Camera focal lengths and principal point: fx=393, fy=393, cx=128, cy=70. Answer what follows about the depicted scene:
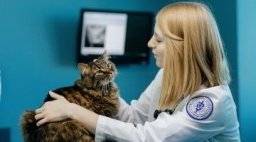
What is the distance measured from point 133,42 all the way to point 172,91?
3.27ft

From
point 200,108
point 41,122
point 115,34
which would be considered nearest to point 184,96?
point 200,108

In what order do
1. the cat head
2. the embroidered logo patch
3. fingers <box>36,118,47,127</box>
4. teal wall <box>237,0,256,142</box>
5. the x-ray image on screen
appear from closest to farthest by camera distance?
1. the embroidered logo patch
2. fingers <box>36,118,47,127</box>
3. the cat head
4. teal wall <box>237,0,256,142</box>
5. the x-ray image on screen

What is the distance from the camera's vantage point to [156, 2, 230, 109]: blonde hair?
117 centimetres

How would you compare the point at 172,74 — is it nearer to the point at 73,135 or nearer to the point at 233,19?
the point at 73,135

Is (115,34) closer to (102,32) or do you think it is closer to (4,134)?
(102,32)

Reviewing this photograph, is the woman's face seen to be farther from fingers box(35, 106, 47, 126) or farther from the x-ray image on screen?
the x-ray image on screen

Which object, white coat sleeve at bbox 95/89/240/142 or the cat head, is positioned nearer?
white coat sleeve at bbox 95/89/240/142

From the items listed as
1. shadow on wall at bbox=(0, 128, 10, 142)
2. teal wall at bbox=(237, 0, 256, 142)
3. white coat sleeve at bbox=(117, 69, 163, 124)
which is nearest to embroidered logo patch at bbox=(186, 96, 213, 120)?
white coat sleeve at bbox=(117, 69, 163, 124)

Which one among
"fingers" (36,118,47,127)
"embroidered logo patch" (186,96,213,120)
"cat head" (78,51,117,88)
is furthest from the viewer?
"cat head" (78,51,117,88)

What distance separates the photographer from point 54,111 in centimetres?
122

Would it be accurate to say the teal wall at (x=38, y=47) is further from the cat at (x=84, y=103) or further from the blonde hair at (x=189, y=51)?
the blonde hair at (x=189, y=51)

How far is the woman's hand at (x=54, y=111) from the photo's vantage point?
1207 mm

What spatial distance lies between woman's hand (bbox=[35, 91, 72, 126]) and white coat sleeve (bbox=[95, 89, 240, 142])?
118 mm

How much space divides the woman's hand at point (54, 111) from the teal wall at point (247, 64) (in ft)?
3.37
